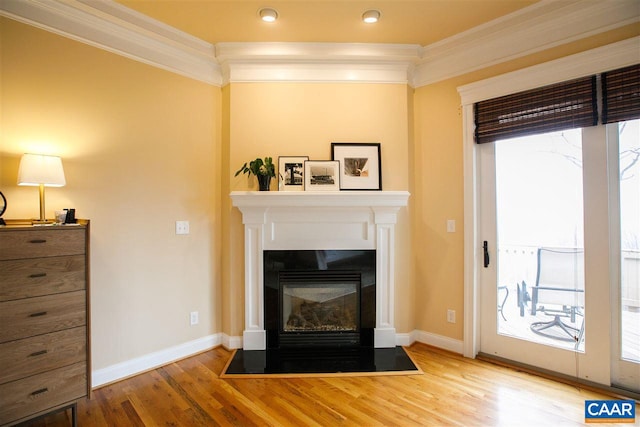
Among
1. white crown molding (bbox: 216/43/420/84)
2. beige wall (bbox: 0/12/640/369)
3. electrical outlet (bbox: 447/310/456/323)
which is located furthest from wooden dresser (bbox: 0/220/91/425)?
electrical outlet (bbox: 447/310/456/323)

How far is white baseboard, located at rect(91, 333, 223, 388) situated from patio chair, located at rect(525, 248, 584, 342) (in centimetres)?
293

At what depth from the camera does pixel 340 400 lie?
201 centimetres

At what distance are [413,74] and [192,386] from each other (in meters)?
3.44

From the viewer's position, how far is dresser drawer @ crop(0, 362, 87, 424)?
1.59 m

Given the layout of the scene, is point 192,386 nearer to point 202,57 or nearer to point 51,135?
point 51,135

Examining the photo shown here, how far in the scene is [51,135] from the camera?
6.77 ft

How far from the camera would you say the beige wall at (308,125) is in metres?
2.77

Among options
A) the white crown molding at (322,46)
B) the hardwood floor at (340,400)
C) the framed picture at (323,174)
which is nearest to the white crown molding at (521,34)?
the white crown molding at (322,46)

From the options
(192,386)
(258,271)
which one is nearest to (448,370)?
(258,271)

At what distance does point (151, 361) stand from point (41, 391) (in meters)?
0.83

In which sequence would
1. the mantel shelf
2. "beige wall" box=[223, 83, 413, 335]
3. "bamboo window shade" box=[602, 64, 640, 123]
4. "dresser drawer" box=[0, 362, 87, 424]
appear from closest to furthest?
"dresser drawer" box=[0, 362, 87, 424], "bamboo window shade" box=[602, 64, 640, 123], the mantel shelf, "beige wall" box=[223, 83, 413, 335]

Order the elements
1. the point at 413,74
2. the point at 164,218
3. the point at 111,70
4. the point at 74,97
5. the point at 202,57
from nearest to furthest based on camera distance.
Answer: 1. the point at 74,97
2. the point at 111,70
3. the point at 164,218
4. the point at 202,57
5. the point at 413,74

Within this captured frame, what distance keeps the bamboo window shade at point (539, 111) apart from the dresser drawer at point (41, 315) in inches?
132

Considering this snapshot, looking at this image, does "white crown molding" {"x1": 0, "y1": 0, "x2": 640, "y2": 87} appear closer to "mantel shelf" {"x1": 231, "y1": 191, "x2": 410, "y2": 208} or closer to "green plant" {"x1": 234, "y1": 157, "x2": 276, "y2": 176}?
"green plant" {"x1": 234, "y1": 157, "x2": 276, "y2": 176}
